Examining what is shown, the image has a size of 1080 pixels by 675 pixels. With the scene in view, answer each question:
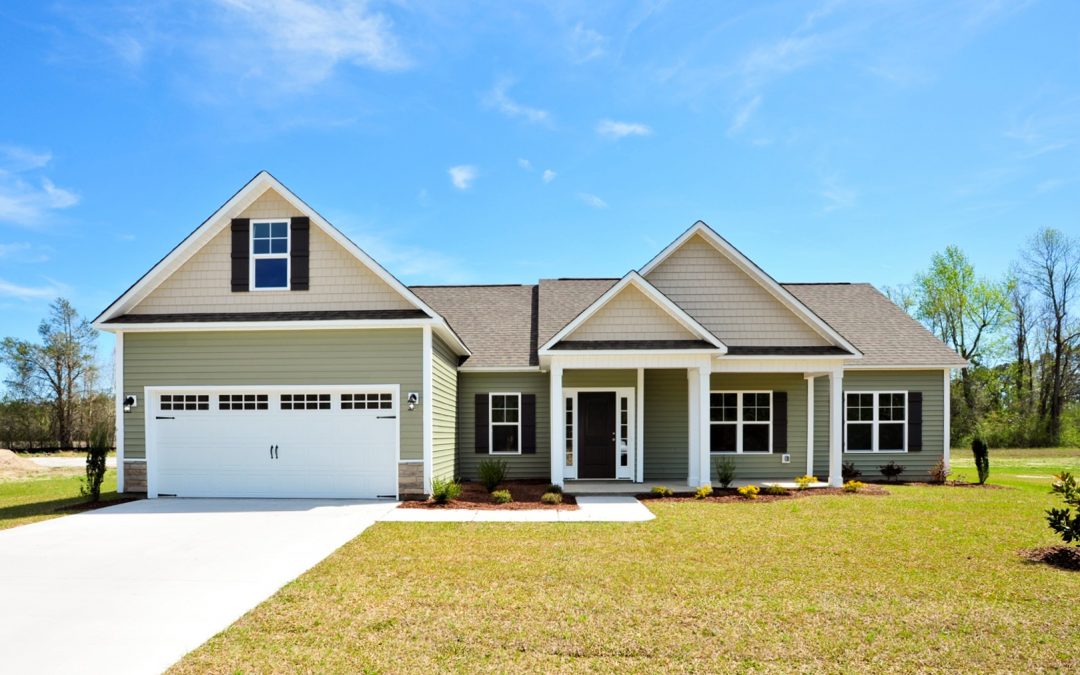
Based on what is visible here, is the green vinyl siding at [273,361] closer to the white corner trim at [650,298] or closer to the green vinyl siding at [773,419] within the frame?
the white corner trim at [650,298]

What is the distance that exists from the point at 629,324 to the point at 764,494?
15.3 ft

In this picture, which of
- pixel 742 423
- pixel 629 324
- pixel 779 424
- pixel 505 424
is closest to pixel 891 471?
pixel 779 424

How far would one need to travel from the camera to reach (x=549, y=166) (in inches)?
647

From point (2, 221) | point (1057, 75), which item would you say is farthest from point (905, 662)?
point (2, 221)

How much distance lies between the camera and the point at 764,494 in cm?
1423

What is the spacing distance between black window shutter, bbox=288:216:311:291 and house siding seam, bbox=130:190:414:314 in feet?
0.33

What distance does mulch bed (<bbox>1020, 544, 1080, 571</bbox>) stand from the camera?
25.5 ft

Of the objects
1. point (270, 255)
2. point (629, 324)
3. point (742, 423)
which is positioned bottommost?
point (742, 423)

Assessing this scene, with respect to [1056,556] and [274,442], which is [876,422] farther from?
[274,442]

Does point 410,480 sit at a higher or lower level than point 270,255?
lower

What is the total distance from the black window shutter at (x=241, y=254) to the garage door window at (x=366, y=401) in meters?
3.23

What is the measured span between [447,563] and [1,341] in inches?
1940

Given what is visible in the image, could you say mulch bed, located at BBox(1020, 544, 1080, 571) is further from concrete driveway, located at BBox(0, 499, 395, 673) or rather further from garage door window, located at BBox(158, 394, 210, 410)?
garage door window, located at BBox(158, 394, 210, 410)

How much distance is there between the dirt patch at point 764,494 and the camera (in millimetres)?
13375
